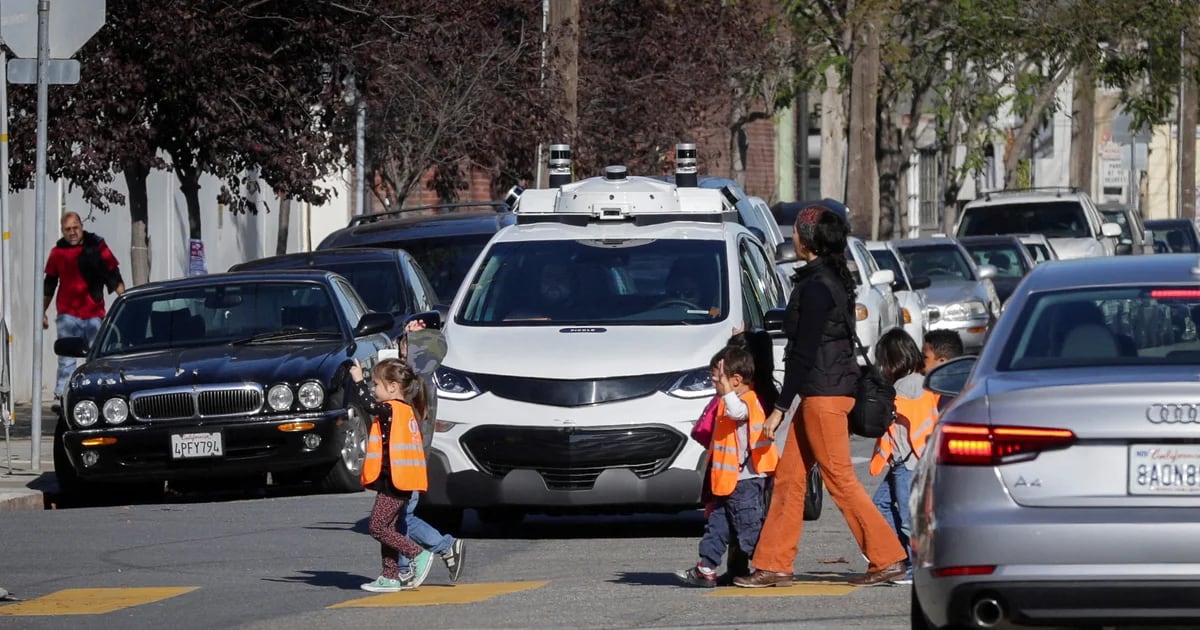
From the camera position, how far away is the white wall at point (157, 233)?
25531mm

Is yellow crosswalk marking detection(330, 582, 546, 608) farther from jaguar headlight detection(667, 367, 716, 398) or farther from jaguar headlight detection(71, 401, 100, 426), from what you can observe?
jaguar headlight detection(71, 401, 100, 426)

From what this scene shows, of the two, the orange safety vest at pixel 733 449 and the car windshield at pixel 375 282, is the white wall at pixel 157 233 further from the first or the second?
the orange safety vest at pixel 733 449

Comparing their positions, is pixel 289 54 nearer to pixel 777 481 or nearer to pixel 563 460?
pixel 563 460

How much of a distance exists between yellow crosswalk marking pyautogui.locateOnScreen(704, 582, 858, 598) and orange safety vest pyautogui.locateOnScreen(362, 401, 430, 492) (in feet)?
5.05

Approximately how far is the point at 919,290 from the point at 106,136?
1047cm

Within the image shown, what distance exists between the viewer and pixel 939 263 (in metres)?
29.0

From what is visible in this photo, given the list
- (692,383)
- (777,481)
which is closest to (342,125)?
(692,383)

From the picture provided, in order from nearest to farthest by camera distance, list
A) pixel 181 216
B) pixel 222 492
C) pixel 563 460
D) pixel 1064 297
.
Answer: pixel 1064 297 < pixel 563 460 < pixel 222 492 < pixel 181 216

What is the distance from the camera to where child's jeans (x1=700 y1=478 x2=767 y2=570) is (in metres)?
10.2

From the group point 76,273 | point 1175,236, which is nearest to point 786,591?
point 76,273

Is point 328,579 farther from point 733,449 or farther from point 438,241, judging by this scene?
point 438,241

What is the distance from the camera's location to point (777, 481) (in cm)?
997

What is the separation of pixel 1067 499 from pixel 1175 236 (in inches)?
1522

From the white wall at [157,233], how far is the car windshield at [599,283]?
17.8ft
